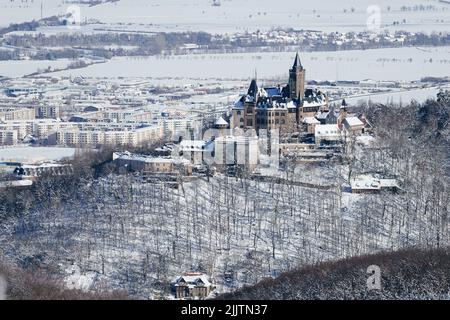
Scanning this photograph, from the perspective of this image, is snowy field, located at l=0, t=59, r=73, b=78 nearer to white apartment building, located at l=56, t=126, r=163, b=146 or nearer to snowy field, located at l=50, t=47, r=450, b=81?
snowy field, located at l=50, t=47, r=450, b=81

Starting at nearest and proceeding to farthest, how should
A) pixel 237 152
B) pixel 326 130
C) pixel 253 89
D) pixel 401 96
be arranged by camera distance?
pixel 237 152 → pixel 326 130 → pixel 253 89 → pixel 401 96

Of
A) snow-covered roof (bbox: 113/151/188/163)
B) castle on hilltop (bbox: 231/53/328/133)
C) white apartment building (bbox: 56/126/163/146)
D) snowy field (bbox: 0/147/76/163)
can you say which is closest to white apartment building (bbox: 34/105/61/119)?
white apartment building (bbox: 56/126/163/146)

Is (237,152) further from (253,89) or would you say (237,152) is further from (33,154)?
(33,154)

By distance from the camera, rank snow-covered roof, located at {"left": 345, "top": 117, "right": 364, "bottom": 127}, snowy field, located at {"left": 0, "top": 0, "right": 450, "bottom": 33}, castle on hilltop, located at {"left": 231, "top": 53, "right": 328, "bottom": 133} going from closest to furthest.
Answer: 1. snow-covered roof, located at {"left": 345, "top": 117, "right": 364, "bottom": 127}
2. castle on hilltop, located at {"left": 231, "top": 53, "right": 328, "bottom": 133}
3. snowy field, located at {"left": 0, "top": 0, "right": 450, "bottom": 33}

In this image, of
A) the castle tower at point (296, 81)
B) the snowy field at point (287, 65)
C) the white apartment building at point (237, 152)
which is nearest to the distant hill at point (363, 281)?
the white apartment building at point (237, 152)

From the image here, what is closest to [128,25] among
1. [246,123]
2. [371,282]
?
[246,123]

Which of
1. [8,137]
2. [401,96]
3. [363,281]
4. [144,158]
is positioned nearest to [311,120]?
[144,158]

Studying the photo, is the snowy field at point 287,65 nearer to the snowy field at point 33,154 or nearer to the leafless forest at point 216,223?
the snowy field at point 33,154
